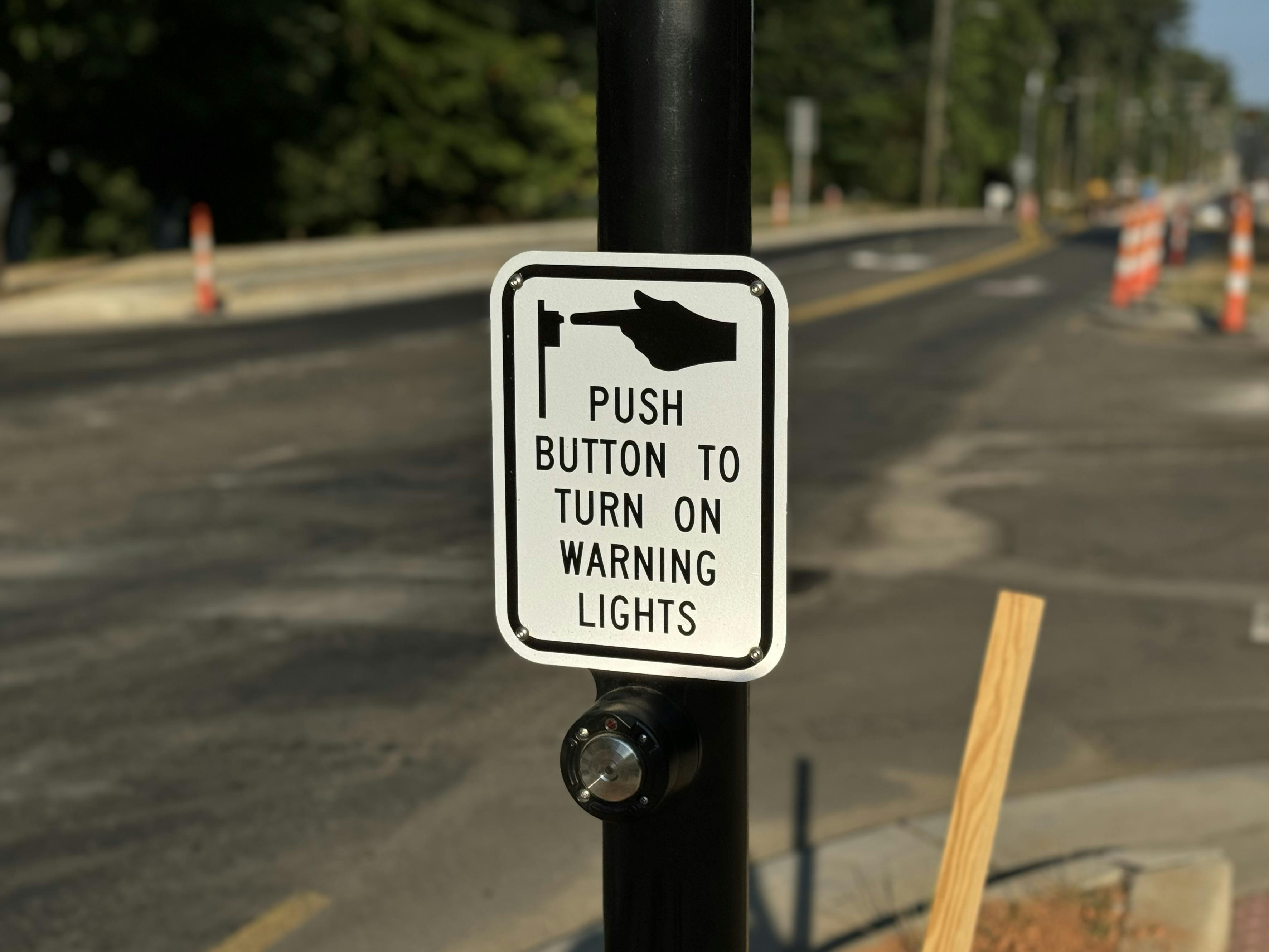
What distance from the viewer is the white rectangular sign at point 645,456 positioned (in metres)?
2.33

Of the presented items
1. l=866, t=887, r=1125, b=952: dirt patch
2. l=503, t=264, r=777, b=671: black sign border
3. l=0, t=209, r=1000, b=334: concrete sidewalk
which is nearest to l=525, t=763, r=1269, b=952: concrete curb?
l=866, t=887, r=1125, b=952: dirt patch

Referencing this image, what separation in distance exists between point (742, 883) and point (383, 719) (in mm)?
3890

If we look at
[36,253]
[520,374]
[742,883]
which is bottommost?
[36,253]

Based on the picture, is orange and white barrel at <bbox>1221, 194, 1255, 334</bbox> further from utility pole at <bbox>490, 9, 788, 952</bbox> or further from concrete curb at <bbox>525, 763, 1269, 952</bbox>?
utility pole at <bbox>490, 9, 788, 952</bbox>

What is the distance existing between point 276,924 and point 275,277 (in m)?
19.8

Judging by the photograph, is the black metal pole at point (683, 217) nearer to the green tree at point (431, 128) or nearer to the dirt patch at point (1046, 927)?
the dirt patch at point (1046, 927)

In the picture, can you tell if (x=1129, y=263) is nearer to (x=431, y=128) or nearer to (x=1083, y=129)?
(x=431, y=128)

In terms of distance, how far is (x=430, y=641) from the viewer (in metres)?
7.21

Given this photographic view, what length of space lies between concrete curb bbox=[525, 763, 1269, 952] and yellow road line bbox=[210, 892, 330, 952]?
73cm

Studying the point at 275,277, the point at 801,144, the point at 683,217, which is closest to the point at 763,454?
the point at 683,217

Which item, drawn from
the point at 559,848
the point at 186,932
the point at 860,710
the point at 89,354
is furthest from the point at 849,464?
the point at 89,354

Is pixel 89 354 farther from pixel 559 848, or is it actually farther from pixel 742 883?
→ pixel 742 883

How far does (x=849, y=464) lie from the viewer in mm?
11328

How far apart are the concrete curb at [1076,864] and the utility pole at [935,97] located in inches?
2453
